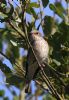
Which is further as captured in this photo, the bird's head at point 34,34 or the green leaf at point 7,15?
the bird's head at point 34,34

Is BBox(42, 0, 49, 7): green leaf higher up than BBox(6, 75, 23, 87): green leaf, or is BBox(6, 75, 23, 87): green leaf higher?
BBox(42, 0, 49, 7): green leaf

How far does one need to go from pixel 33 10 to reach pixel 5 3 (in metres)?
0.30

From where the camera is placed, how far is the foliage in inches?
73.2

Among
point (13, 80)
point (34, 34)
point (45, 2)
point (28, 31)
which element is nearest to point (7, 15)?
point (28, 31)

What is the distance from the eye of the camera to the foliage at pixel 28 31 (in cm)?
186

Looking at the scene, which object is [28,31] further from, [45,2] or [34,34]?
[34,34]

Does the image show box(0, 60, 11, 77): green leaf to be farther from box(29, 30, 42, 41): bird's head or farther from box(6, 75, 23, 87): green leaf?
box(29, 30, 42, 41): bird's head

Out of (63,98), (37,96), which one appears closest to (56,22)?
(63,98)

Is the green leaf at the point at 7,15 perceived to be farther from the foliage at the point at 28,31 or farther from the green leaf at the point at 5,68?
the green leaf at the point at 5,68

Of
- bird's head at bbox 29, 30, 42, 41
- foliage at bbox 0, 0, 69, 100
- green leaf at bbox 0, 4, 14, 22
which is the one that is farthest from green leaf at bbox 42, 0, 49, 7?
green leaf at bbox 0, 4, 14, 22

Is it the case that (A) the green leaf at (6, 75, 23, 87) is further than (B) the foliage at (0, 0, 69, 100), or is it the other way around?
(A) the green leaf at (6, 75, 23, 87)

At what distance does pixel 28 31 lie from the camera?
1.92m

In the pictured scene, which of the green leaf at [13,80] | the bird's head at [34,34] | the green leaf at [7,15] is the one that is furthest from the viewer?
the green leaf at [13,80]

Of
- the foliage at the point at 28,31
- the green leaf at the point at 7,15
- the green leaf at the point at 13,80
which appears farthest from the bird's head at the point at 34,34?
the green leaf at the point at 13,80
